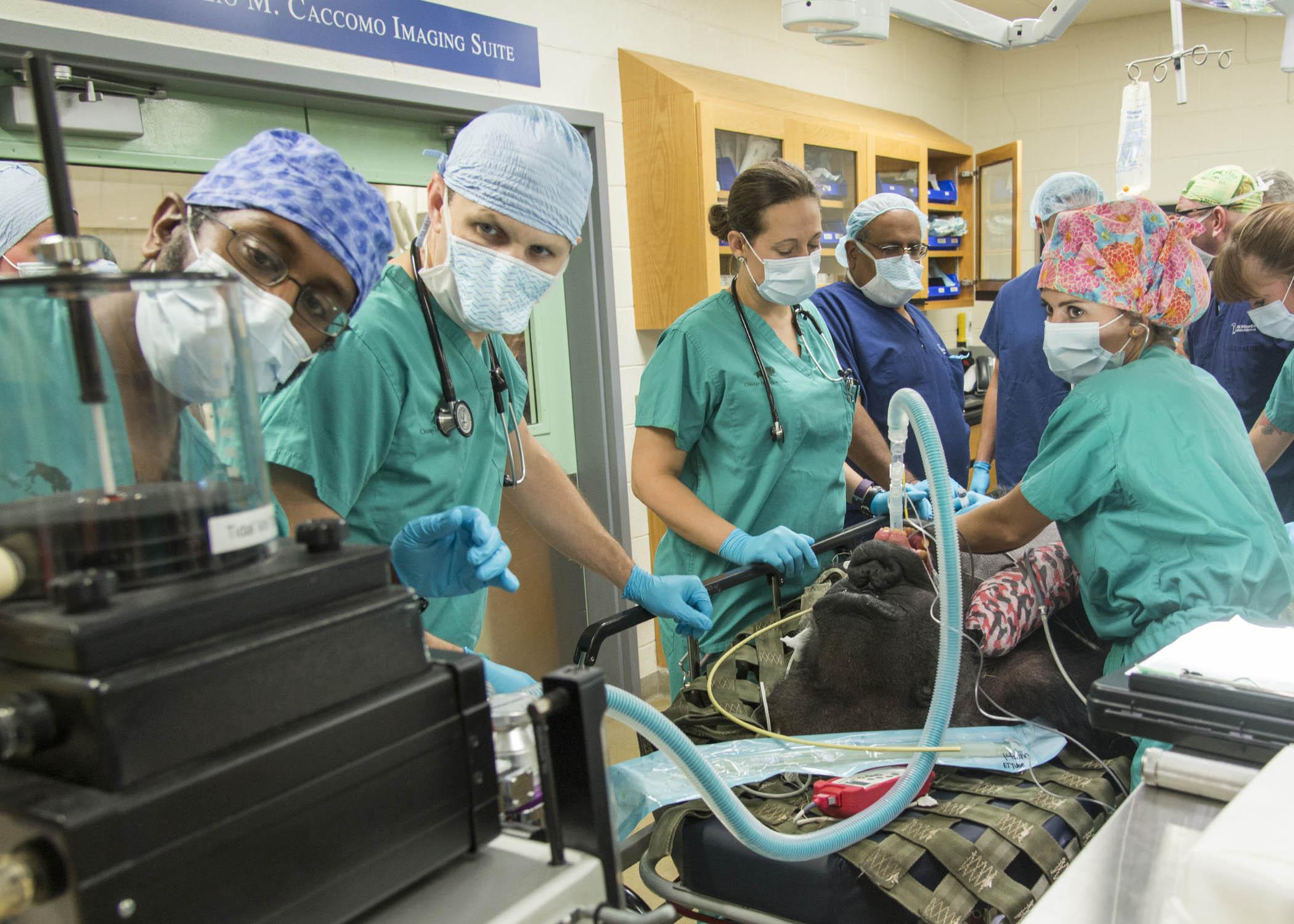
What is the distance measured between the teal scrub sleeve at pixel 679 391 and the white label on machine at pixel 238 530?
1.29 m

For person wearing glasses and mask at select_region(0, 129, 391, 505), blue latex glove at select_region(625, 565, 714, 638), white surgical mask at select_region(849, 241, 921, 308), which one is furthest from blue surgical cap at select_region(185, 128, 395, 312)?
white surgical mask at select_region(849, 241, 921, 308)

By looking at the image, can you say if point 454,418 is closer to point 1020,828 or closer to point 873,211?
point 1020,828

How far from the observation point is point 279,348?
1044 mm

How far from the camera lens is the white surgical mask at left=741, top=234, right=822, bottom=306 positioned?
6.40ft

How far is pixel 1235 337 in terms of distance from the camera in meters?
2.70

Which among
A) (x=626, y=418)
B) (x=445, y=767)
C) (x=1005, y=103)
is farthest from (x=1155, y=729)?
(x=1005, y=103)

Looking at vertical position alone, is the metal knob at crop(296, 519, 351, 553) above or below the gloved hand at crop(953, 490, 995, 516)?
above

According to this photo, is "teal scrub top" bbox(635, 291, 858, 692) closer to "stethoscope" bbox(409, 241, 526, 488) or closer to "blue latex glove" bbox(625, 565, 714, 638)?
"blue latex glove" bbox(625, 565, 714, 638)

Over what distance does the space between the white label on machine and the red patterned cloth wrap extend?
3.92 ft

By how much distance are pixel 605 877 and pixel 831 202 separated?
136 inches

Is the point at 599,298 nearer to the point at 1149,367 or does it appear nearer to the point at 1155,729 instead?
→ the point at 1149,367

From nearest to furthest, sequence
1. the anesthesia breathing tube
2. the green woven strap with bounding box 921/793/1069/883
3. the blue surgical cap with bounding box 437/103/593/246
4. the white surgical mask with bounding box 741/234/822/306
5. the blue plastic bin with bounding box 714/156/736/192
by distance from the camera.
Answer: the anesthesia breathing tube → the green woven strap with bounding box 921/793/1069/883 → the blue surgical cap with bounding box 437/103/593/246 → the white surgical mask with bounding box 741/234/822/306 → the blue plastic bin with bounding box 714/156/736/192

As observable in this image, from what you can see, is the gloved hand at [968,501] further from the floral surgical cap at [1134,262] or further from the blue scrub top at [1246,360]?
the blue scrub top at [1246,360]

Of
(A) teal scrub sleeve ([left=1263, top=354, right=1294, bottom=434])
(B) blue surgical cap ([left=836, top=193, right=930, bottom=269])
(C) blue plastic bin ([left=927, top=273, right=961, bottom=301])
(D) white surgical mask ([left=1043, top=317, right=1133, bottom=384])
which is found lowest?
(A) teal scrub sleeve ([left=1263, top=354, right=1294, bottom=434])
